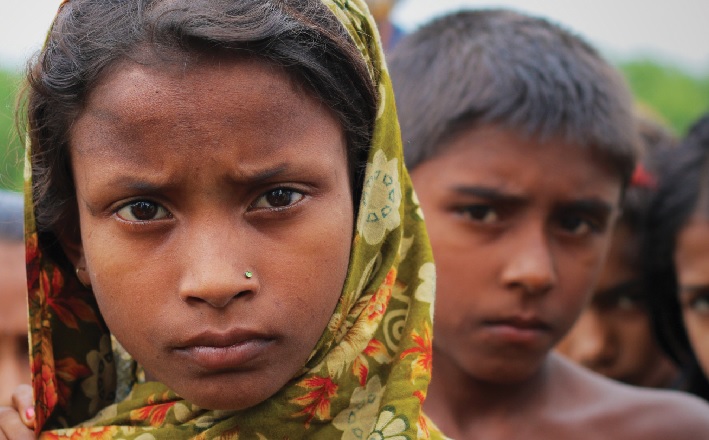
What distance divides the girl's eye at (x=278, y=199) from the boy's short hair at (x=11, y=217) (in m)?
2.00

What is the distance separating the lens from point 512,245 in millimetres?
2781

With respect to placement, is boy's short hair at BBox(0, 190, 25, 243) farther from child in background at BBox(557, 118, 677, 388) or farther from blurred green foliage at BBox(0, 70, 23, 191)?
child in background at BBox(557, 118, 677, 388)

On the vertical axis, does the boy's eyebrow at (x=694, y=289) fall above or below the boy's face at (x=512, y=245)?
below

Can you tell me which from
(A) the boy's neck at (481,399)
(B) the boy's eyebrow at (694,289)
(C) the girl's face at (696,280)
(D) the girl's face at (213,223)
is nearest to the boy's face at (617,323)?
(C) the girl's face at (696,280)

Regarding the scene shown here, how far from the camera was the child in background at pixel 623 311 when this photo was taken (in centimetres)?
416

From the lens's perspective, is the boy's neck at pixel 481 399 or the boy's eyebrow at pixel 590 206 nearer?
the boy's eyebrow at pixel 590 206

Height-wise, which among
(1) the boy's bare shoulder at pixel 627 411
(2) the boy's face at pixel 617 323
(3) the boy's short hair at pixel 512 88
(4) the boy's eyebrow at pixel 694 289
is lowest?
(2) the boy's face at pixel 617 323

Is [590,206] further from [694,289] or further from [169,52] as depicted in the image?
[169,52]

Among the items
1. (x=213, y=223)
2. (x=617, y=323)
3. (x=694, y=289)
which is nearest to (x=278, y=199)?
(x=213, y=223)

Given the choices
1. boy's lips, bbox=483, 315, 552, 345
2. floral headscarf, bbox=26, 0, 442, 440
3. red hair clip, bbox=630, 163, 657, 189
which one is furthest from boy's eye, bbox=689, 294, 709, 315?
floral headscarf, bbox=26, 0, 442, 440

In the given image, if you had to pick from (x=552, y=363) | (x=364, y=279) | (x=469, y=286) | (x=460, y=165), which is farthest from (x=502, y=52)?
(x=364, y=279)

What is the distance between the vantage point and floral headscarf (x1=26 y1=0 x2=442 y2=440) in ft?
6.34

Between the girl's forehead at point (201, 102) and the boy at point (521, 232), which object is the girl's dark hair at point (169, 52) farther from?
the boy at point (521, 232)

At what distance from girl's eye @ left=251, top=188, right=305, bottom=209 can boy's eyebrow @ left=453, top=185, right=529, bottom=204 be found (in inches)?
43.3
